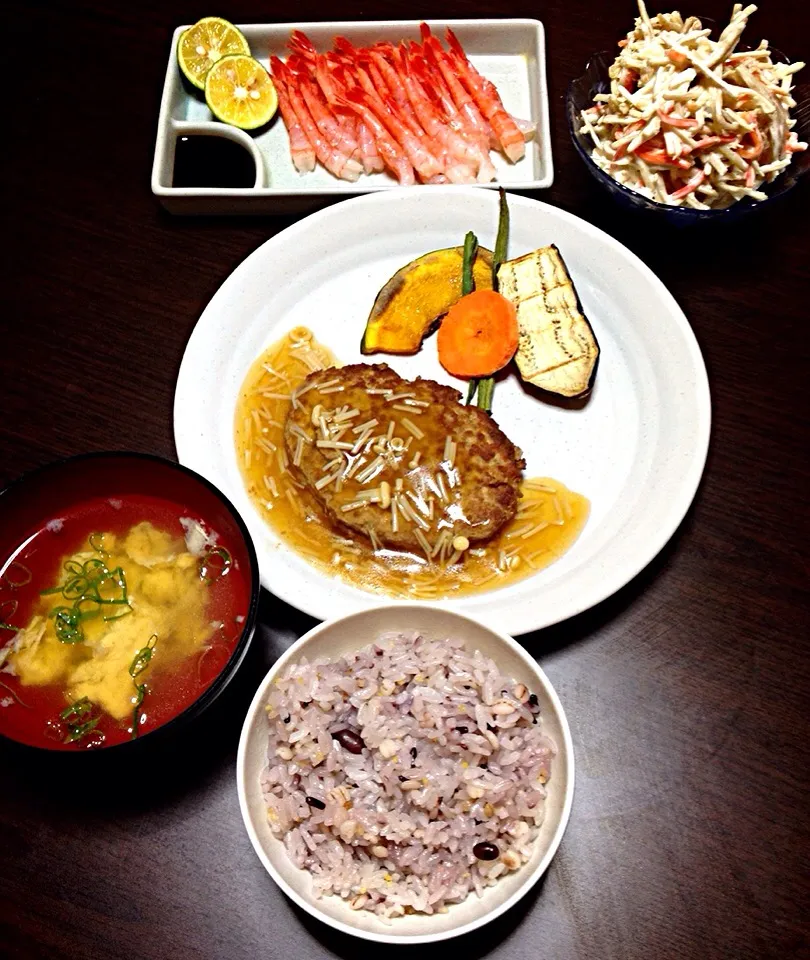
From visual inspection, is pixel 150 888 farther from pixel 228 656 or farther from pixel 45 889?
pixel 228 656

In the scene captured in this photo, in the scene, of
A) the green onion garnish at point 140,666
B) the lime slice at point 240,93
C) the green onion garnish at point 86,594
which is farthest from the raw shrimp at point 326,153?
the green onion garnish at point 140,666

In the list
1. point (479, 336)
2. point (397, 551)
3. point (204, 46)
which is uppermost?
point (204, 46)

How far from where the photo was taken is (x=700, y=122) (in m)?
3.00

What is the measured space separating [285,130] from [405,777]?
2.75 m

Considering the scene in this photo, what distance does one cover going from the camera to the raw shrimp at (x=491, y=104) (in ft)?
10.9

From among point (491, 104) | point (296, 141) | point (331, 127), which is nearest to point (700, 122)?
point (491, 104)

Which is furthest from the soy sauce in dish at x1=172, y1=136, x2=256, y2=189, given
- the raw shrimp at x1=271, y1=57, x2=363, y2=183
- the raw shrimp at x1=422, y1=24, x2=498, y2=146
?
the raw shrimp at x1=422, y1=24, x2=498, y2=146

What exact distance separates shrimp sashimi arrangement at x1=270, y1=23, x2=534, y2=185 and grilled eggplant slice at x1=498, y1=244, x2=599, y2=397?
574 millimetres

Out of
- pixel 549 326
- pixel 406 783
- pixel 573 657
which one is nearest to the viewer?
pixel 406 783

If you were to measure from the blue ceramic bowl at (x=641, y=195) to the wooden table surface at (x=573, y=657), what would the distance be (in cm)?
16

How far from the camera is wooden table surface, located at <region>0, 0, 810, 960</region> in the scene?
229cm

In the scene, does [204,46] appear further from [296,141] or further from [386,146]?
[386,146]

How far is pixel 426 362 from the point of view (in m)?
3.03

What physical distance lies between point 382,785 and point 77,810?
3.32ft
